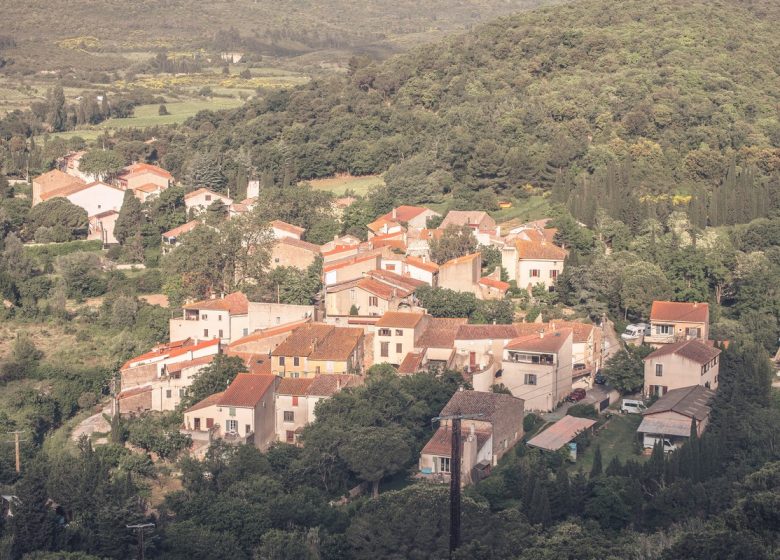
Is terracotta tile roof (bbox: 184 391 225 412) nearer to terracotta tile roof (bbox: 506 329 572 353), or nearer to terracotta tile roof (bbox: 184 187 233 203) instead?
terracotta tile roof (bbox: 506 329 572 353)

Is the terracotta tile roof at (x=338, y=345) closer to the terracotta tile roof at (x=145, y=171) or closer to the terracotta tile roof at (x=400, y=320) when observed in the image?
the terracotta tile roof at (x=400, y=320)

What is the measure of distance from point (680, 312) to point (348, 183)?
79.9 ft

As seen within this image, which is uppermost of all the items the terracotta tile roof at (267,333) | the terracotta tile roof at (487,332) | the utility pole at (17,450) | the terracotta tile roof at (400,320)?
the terracotta tile roof at (400,320)

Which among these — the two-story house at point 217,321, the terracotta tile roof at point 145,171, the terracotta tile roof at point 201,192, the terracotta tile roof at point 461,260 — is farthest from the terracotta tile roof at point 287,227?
the terracotta tile roof at point 145,171

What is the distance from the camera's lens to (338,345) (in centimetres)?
3834

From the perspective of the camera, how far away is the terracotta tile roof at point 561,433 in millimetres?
34500

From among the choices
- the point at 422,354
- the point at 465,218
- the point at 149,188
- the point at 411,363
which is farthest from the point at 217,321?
the point at 149,188

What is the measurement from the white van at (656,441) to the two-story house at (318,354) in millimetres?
8006

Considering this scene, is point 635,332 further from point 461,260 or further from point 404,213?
point 404,213

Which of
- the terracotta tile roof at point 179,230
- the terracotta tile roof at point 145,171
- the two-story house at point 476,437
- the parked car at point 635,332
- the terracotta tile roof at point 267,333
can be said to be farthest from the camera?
the terracotta tile roof at point 145,171

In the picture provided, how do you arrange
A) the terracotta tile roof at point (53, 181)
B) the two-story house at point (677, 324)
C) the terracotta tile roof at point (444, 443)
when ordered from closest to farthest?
the terracotta tile roof at point (444, 443) → the two-story house at point (677, 324) → the terracotta tile roof at point (53, 181)

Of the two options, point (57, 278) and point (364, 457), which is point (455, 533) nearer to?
point (364, 457)

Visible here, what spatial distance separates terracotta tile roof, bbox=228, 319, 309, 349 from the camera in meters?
39.6

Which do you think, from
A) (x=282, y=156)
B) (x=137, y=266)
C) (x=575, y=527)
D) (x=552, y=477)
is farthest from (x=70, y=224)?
(x=575, y=527)
